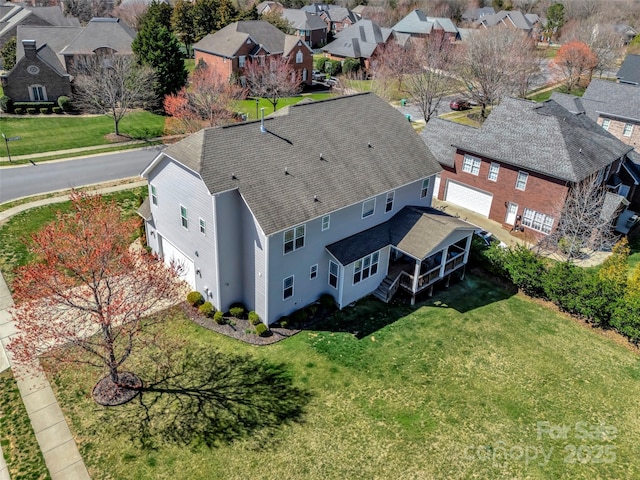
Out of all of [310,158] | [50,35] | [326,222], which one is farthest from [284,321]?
[50,35]

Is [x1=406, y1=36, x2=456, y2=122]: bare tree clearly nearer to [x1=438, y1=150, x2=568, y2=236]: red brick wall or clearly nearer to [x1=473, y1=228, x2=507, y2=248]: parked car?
[x1=438, y1=150, x2=568, y2=236]: red brick wall

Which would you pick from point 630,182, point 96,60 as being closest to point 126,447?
point 630,182

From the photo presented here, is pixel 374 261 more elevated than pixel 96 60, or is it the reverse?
pixel 96 60

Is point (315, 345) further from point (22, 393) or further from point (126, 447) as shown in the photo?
point (22, 393)

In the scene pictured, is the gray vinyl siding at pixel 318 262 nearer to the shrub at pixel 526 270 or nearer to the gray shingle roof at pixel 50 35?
the shrub at pixel 526 270

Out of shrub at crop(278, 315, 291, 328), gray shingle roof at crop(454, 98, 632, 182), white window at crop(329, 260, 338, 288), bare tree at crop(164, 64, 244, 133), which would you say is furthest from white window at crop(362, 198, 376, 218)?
bare tree at crop(164, 64, 244, 133)

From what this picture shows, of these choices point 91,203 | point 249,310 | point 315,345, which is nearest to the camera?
point 315,345
